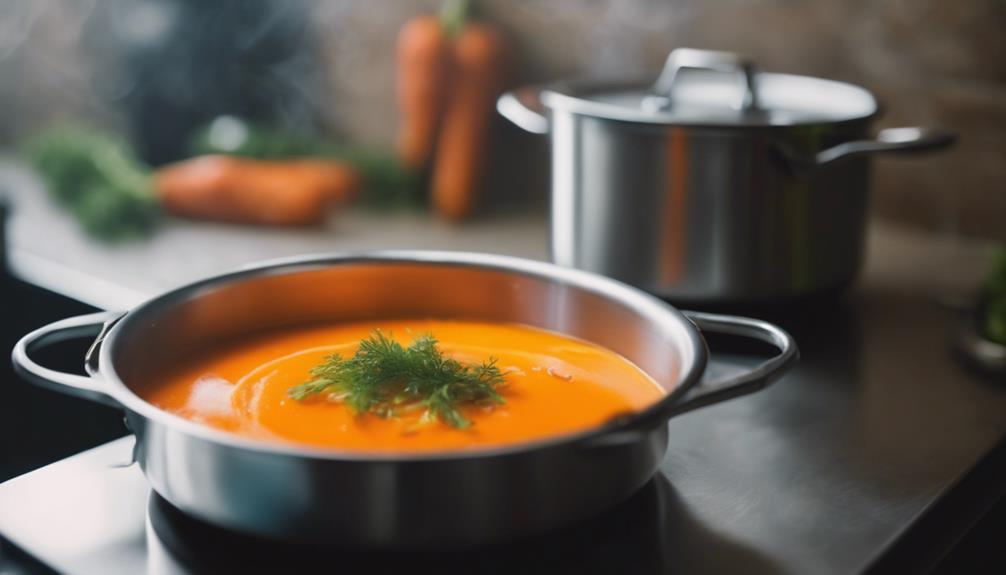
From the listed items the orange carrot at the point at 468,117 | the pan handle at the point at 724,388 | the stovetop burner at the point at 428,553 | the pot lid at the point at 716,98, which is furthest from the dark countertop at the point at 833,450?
the orange carrot at the point at 468,117

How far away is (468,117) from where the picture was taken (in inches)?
70.1

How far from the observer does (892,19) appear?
58.9 inches

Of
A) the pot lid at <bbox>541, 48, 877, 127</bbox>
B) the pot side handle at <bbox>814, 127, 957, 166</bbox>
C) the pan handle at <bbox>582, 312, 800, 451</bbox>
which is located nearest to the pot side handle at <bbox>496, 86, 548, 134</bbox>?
the pot lid at <bbox>541, 48, 877, 127</bbox>

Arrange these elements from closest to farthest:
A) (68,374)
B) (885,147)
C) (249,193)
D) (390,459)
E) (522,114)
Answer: (390,459)
(68,374)
(885,147)
(522,114)
(249,193)

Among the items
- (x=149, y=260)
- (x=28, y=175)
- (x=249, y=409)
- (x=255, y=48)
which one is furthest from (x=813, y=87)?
(x=28, y=175)

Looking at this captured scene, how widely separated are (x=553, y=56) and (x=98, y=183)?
2.45ft

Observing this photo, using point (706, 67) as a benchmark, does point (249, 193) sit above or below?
below

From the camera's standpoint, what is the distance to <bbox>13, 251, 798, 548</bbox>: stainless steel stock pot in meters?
0.64

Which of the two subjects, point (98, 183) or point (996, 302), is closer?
point (996, 302)

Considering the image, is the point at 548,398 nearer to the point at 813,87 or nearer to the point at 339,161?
the point at 813,87

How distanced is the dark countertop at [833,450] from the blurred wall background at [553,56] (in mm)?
296

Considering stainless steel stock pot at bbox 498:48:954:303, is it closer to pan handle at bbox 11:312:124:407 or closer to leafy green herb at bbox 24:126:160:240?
pan handle at bbox 11:312:124:407

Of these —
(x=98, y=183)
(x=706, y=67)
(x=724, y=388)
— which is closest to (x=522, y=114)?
(x=706, y=67)

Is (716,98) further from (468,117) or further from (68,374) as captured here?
(68,374)
